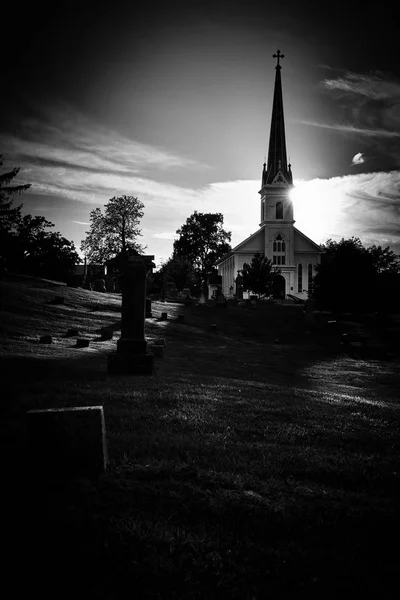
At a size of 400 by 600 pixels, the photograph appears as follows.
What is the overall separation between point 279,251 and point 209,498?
60.9 m

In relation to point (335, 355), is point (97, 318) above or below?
above

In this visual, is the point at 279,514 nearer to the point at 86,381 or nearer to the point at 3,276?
the point at 86,381

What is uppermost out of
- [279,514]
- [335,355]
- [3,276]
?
[3,276]

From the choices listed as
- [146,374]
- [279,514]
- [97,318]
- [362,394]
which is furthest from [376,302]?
[279,514]

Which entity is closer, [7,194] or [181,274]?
[7,194]

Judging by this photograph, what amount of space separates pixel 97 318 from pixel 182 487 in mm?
19875

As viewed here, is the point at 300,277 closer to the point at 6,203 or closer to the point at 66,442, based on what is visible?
the point at 6,203

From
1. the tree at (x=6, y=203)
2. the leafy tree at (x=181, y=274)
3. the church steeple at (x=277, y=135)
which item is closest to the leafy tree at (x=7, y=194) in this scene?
the tree at (x=6, y=203)

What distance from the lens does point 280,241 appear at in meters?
62.3

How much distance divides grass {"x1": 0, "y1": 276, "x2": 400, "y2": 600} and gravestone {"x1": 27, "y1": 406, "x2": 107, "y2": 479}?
19 centimetres

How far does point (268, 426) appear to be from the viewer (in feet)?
17.1

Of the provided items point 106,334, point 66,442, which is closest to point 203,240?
point 106,334

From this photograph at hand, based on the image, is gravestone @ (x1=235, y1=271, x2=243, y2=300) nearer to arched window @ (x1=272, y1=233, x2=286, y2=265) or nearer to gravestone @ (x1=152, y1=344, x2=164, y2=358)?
arched window @ (x1=272, y1=233, x2=286, y2=265)

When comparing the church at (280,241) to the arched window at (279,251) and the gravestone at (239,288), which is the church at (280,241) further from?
the gravestone at (239,288)
